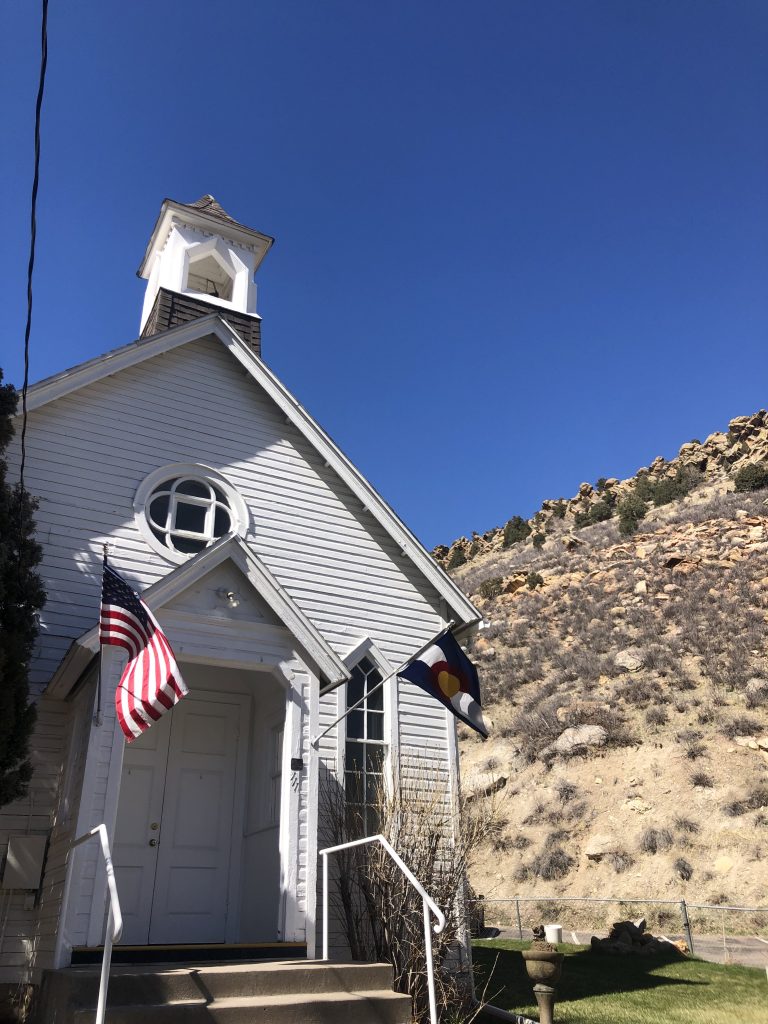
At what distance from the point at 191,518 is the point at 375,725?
3.90m

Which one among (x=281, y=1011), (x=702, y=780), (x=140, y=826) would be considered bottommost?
(x=281, y=1011)

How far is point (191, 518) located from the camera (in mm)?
11820

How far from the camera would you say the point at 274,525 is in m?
12.2

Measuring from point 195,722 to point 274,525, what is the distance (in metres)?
2.99

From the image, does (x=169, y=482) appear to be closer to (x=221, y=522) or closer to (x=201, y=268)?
(x=221, y=522)

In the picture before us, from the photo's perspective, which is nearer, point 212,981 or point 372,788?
point 212,981

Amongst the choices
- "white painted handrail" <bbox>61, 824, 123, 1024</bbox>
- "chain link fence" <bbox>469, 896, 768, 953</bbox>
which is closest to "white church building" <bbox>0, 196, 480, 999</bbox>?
"white painted handrail" <bbox>61, 824, 123, 1024</bbox>

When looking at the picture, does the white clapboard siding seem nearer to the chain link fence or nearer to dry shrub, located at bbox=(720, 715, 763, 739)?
the chain link fence

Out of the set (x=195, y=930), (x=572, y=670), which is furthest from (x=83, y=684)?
(x=572, y=670)

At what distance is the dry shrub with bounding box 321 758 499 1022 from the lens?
8477mm

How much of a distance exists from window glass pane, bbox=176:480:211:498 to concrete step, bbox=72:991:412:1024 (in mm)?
6936

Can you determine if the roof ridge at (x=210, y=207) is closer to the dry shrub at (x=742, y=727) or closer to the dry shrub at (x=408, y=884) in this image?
the dry shrub at (x=408, y=884)

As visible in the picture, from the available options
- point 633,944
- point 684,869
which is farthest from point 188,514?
point 684,869

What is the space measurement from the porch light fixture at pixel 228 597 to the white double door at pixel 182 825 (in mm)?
2191
